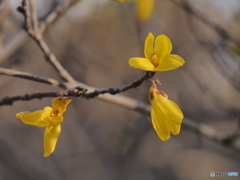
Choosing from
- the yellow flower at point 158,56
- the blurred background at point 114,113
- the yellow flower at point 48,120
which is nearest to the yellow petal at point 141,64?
the yellow flower at point 158,56

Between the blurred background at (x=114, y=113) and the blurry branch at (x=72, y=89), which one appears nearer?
the blurry branch at (x=72, y=89)

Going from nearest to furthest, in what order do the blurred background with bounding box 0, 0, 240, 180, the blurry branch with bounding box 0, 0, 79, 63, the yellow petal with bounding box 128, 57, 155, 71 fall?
the yellow petal with bounding box 128, 57, 155, 71 → the blurry branch with bounding box 0, 0, 79, 63 → the blurred background with bounding box 0, 0, 240, 180

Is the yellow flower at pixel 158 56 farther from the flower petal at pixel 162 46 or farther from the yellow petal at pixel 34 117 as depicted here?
the yellow petal at pixel 34 117

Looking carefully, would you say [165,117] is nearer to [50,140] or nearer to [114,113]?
[50,140]

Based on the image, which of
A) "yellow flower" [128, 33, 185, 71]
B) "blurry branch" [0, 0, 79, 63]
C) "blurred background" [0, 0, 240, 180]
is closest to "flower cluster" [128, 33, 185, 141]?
"yellow flower" [128, 33, 185, 71]

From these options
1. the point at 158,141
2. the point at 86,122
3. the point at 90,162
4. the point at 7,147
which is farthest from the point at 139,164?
the point at 7,147

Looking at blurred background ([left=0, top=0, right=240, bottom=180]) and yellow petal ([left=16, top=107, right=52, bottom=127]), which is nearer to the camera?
yellow petal ([left=16, top=107, right=52, bottom=127])

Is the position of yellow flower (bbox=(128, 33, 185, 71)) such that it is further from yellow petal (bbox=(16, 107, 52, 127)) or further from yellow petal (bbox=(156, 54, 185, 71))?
yellow petal (bbox=(16, 107, 52, 127))
